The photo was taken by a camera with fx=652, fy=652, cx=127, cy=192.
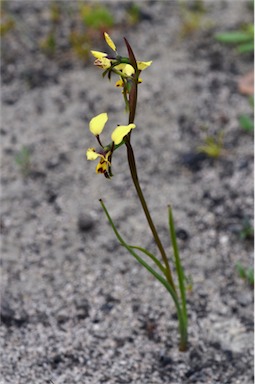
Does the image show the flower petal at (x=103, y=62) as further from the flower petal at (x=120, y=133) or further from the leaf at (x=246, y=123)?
the leaf at (x=246, y=123)

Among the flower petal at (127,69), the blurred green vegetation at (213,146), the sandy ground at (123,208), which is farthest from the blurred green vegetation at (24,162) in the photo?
the flower petal at (127,69)

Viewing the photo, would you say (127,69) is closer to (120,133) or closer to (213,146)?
(120,133)

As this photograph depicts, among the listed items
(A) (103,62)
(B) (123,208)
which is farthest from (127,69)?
(B) (123,208)

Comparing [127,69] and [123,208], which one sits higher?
[123,208]

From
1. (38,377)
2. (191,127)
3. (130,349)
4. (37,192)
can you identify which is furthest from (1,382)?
(191,127)

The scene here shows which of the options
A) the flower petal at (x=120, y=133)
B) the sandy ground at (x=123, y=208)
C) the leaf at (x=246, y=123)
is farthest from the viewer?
the leaf at (x=246, y=123)

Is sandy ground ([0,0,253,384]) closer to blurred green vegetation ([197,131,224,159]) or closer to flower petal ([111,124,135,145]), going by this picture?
blurred green vegetation ([197,131,224,159])

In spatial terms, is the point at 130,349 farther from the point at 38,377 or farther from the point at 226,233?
the point at 226,233

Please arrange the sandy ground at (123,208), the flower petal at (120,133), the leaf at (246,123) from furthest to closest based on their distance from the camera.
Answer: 1. the leaf at (246,123)
2. the sandy ground at (123,208)
3. the flower petal at (120,133)
